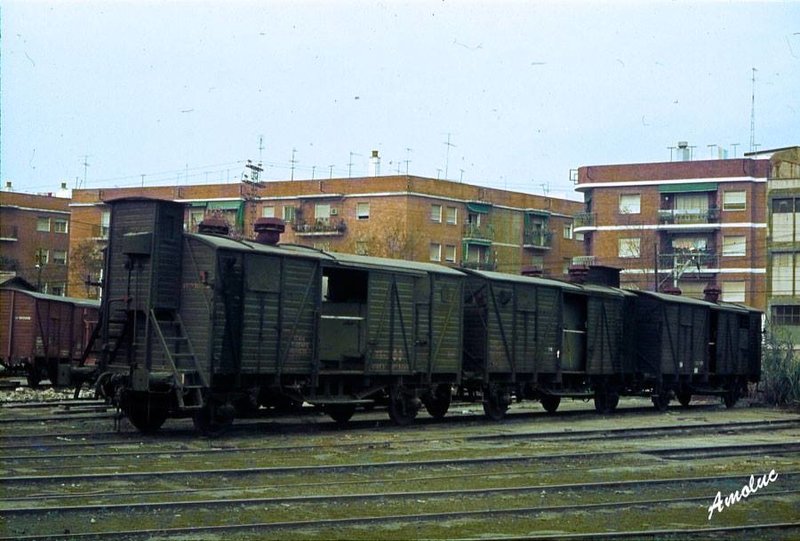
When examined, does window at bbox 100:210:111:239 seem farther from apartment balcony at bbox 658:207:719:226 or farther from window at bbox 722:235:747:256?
window at bbox 722:235:747:256

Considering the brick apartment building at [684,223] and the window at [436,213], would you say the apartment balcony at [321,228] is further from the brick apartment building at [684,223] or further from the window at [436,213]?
the brick apartment building at [684,223]

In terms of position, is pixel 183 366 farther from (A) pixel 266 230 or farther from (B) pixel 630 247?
(B) pixel 630 247

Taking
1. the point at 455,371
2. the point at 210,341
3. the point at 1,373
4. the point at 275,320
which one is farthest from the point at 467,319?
the point at 1,373

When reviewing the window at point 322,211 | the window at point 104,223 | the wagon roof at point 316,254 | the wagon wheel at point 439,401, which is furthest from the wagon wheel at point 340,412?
the window at point 104,223

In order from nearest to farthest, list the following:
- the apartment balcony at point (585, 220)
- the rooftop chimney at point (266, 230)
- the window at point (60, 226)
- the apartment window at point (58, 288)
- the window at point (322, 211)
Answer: the rooftop chimney at point (266, 230) < the apartment balcony at point (585, 220) < the window at point (322, 211) < the apartment window at point (58, 288) < the window at point (60, 226)

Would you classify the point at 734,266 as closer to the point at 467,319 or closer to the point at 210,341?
the point at 467,319

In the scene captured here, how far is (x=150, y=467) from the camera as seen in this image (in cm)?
1420

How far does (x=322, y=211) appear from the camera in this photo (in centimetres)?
6956

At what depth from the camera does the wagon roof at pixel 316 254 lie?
1838cm

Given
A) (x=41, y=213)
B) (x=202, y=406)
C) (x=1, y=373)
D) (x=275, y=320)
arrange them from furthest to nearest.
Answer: (x=41, y=213) → (x=1, y=373) → (x=275, y=320) → (x=202, y=406)

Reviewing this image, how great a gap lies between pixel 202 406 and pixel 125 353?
194 cm

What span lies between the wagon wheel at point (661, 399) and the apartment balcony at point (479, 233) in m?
39.2

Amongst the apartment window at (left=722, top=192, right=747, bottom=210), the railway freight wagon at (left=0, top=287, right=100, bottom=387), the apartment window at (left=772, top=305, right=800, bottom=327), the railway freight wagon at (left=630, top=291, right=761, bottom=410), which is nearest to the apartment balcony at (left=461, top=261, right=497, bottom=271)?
the apartment window at (left=722, top=192, right=747, bottom=210)

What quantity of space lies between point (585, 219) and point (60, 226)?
142ft
